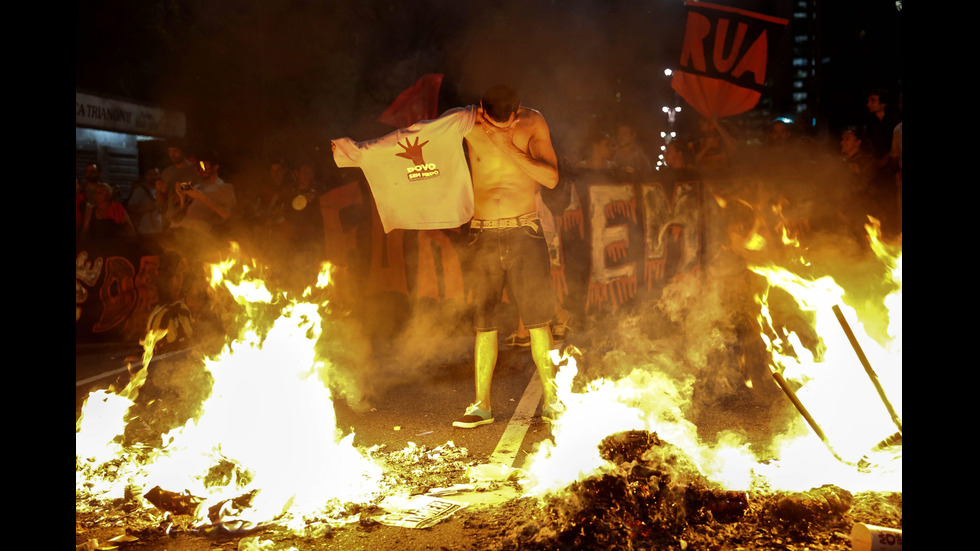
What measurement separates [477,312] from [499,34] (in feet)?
26.3

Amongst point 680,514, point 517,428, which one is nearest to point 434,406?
point 517,428

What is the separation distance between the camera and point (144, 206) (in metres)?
11.8

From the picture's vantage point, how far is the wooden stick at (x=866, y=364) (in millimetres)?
3314

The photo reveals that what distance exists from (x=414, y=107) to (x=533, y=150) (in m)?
2.62

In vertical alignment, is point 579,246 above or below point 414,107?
below

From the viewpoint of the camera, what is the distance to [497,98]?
5.01 metres

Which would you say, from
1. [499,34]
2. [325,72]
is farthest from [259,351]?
[325,72]

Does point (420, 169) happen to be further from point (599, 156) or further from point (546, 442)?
point (599, 156)

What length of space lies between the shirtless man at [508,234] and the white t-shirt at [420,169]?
0.88 feet

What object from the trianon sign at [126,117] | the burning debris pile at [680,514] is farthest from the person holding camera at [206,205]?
the trianon sign at [126,117]

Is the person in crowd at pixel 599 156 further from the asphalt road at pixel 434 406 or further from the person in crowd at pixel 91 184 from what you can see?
the person in crowd at pixel 91 184

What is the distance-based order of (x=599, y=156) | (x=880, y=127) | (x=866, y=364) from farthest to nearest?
(x=599, y=156), (x=880, y=127), (x=866, y=364)

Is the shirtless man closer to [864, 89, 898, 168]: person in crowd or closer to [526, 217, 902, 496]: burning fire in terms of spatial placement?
[526, 217, 902, 496]: burning fire
